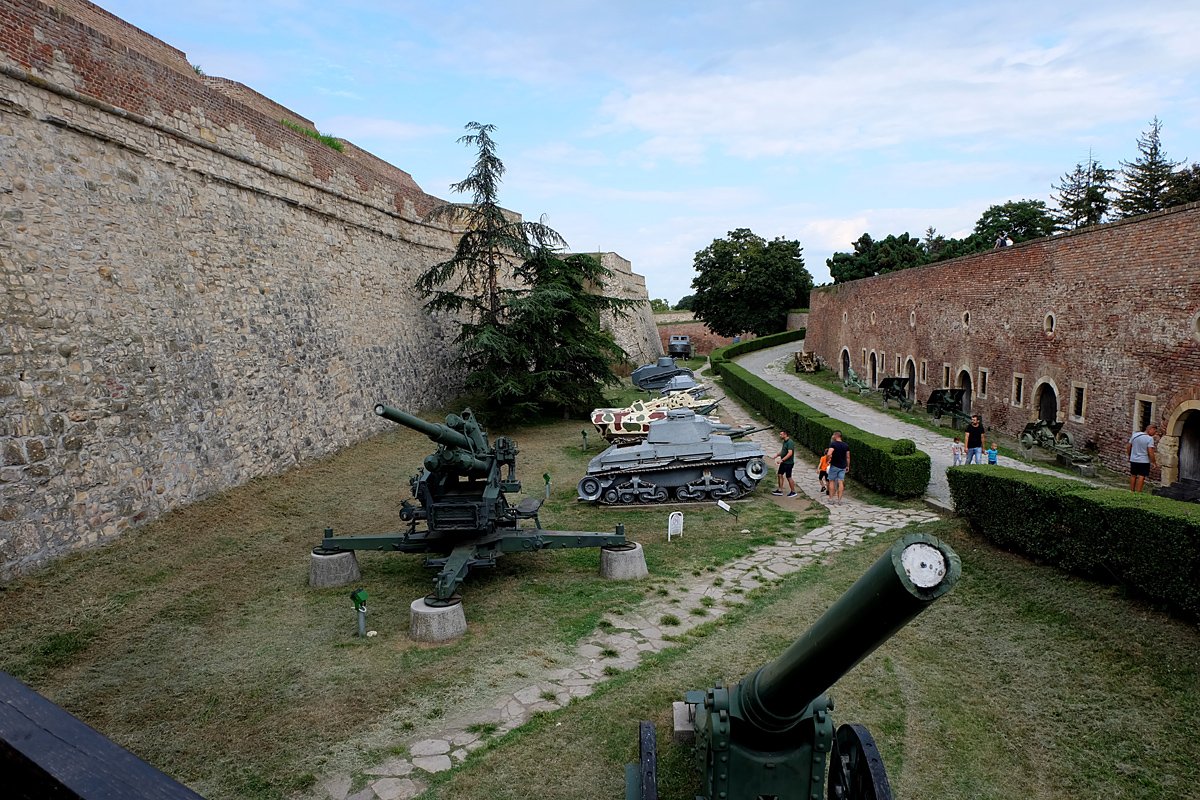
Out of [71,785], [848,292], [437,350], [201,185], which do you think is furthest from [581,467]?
[848,292]

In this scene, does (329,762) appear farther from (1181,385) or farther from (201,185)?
(1181,385)

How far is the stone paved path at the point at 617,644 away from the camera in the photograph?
4.42 m

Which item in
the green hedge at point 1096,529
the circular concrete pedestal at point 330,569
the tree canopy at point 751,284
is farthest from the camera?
the tree canopy at point 751,284

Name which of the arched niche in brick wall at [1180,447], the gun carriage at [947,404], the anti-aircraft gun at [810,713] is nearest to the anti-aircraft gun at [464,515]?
the anti-aircraft gun at [810,713]

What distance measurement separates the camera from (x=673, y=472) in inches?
442

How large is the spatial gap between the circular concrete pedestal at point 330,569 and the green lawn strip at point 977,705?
346 centimetres

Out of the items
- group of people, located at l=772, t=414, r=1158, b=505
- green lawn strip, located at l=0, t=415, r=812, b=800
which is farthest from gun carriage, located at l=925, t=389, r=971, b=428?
green lawn strip, located at l=0, t=415, r=812, b=800

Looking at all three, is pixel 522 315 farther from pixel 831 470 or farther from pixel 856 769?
pixel 856 769

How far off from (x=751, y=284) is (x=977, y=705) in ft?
137

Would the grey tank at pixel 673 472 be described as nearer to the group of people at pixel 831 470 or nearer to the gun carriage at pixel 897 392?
the group of people at pixel 831 470

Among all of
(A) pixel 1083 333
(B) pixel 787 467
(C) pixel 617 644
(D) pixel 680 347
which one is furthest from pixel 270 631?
(D) pixel 680 347

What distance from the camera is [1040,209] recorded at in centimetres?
3788

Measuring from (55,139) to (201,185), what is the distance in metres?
2.47

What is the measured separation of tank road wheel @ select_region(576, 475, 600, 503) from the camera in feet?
36.4
